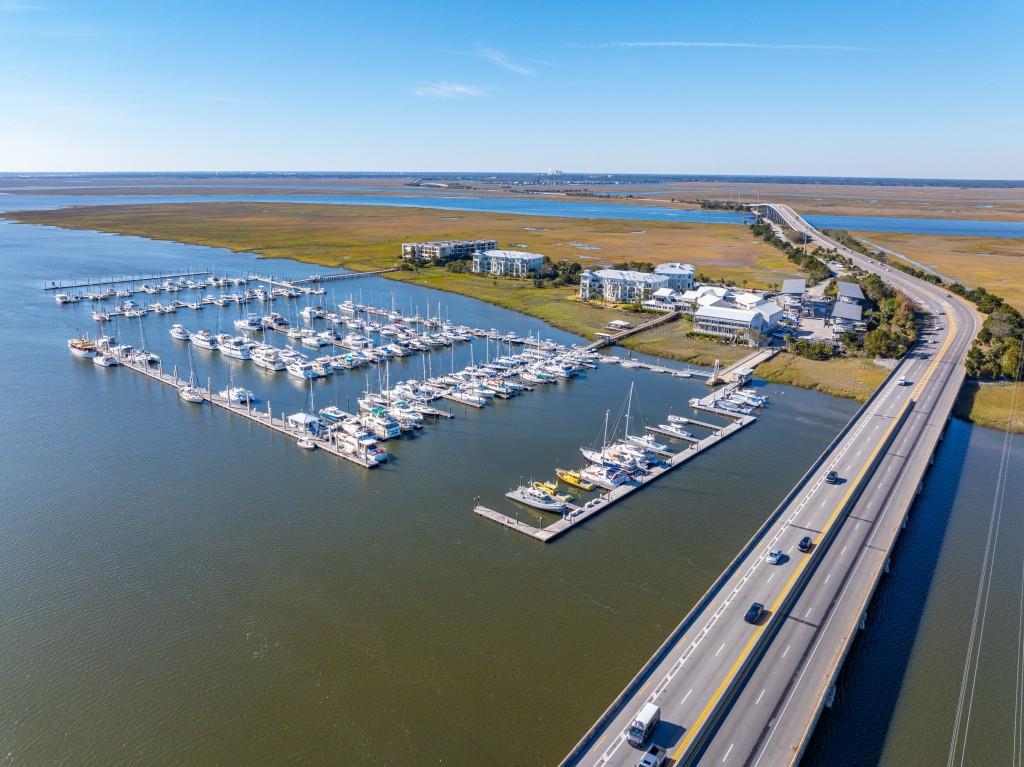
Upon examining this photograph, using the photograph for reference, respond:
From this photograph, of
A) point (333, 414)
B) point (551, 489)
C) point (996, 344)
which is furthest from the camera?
point (996, 344)

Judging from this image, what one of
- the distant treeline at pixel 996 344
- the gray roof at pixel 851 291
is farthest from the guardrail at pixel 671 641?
the gray roof at pixel 851 291

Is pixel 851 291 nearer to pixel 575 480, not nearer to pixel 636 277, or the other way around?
pixel 636 277

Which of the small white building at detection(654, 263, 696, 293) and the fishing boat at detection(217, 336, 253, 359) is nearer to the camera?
the fishing boat at detection(217, 336, 253, 359)

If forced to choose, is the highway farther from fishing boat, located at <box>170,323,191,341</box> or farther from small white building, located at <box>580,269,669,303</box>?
fishing boat, located at <box>170,323,191,341</box>

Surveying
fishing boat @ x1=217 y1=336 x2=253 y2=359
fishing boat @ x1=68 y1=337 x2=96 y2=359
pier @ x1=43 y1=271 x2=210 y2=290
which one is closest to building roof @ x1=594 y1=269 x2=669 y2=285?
fishing boat @ x1=217 y1=336 x2=253 y2=359

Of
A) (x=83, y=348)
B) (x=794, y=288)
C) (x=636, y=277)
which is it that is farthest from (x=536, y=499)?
(x=794, y=288)

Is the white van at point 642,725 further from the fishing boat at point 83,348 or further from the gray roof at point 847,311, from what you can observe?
the gray roof at point 847,311
